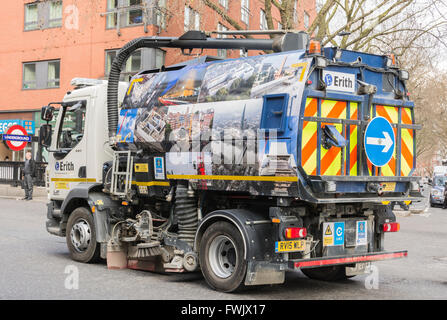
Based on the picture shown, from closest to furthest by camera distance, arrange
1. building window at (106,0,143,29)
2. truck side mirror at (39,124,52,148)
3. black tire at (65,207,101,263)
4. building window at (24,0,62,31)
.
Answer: black tire at (65,207,101,263), truck side mirror at (39,124,52,148), building window at (106,0,143,29), building window at (24,0,62,31)

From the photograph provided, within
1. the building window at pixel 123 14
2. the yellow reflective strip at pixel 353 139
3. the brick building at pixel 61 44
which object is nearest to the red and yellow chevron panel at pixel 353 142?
the yellow reflective strip at pixel 353 139

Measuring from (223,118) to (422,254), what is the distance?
6.61 meters

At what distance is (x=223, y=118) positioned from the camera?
24.0ft

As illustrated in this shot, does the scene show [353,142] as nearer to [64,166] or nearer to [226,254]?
[226,254]

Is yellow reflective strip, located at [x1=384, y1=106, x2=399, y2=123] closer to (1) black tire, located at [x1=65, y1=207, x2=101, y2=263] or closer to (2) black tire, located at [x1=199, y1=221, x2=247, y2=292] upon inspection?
(2) black tire, located at [x1=199, y1=221, x2=247, y2=292]

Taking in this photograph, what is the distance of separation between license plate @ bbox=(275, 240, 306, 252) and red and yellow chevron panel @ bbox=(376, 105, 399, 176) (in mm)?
1512

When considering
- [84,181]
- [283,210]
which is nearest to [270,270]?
[283,210]

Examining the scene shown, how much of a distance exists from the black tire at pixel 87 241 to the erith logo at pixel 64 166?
83 centimetres

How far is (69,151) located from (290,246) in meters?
4.89

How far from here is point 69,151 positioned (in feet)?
32.9

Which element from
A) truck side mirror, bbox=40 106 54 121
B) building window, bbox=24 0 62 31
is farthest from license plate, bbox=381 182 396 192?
building window, bbox=24 0 62 31

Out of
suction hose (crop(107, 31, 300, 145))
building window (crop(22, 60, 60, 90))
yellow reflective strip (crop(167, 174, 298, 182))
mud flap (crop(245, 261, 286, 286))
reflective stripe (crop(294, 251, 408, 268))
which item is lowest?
mud flap (crop(245, 261, 286, 286))

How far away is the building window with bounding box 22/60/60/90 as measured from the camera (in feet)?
104

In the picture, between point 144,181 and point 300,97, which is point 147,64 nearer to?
point 144,181
